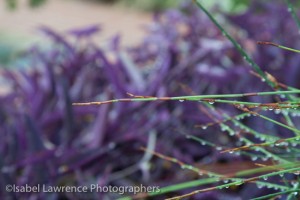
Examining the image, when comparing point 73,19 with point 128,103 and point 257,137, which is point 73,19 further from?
point 257,137

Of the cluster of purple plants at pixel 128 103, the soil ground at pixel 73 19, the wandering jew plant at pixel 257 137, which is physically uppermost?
the wandering jew plant at pixel 257 137

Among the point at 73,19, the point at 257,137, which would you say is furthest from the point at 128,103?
the point at 73,19

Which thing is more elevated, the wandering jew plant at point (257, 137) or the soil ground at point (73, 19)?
the wandering jew plant at point (257, 137)

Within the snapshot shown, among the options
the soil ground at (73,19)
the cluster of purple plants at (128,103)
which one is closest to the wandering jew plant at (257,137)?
the cluster of purple plants at (128,103)

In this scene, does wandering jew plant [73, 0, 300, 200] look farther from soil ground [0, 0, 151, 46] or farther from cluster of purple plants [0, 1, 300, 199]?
soil ground [0, 0, 151, 46]

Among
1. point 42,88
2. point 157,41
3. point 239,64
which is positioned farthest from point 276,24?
point 42,88

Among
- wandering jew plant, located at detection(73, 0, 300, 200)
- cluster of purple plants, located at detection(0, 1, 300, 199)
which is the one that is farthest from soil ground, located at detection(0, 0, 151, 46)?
wandering jew plant, located at detection(73, 0, 300, 200)

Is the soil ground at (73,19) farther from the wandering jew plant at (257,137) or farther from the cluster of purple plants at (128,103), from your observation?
the wandering jew plant at (257,137)

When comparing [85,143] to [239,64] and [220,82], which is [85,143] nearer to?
[220,82]
